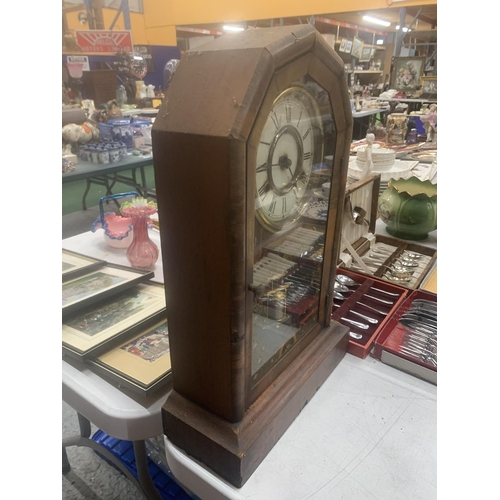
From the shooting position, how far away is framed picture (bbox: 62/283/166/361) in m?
0.79

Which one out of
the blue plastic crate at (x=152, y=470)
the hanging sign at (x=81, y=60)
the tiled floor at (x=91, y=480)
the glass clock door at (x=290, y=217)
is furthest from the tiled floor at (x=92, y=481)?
the hanging sign at (x=81, y=60)

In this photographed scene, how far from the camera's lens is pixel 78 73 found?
4230mm

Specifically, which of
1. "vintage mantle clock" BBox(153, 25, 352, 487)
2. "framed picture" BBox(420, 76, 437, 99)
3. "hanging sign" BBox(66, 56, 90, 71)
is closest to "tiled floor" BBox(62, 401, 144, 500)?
"vintage mantle clock" BBox(153, 25, 352, 487)

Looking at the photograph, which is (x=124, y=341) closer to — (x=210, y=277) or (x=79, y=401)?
(x=79, y=401)

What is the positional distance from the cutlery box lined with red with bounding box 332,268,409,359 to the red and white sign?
480 cm

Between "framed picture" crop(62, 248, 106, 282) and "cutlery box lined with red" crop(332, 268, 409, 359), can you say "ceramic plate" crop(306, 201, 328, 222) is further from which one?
"framed picture" crop(62, 248, 106, 282)

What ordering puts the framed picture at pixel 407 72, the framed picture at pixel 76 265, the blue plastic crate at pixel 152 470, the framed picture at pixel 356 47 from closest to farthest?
the framed picture at pixel 76 265 < the blue plastic crate at pixel 152 470 < the framed picture at pixel 407 72 < the framed picture at pixel 356 47

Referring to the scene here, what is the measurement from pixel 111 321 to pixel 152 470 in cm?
58

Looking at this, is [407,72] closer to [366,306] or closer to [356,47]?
[356,47]

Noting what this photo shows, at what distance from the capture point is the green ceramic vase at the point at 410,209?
1.31m

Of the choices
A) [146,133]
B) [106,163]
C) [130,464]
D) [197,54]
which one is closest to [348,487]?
[197,54]

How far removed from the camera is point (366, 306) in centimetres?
101

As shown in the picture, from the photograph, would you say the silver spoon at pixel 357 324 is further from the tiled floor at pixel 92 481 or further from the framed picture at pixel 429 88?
the framed picture at pixel 429 88

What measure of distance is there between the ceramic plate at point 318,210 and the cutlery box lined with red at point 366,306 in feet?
0.96
